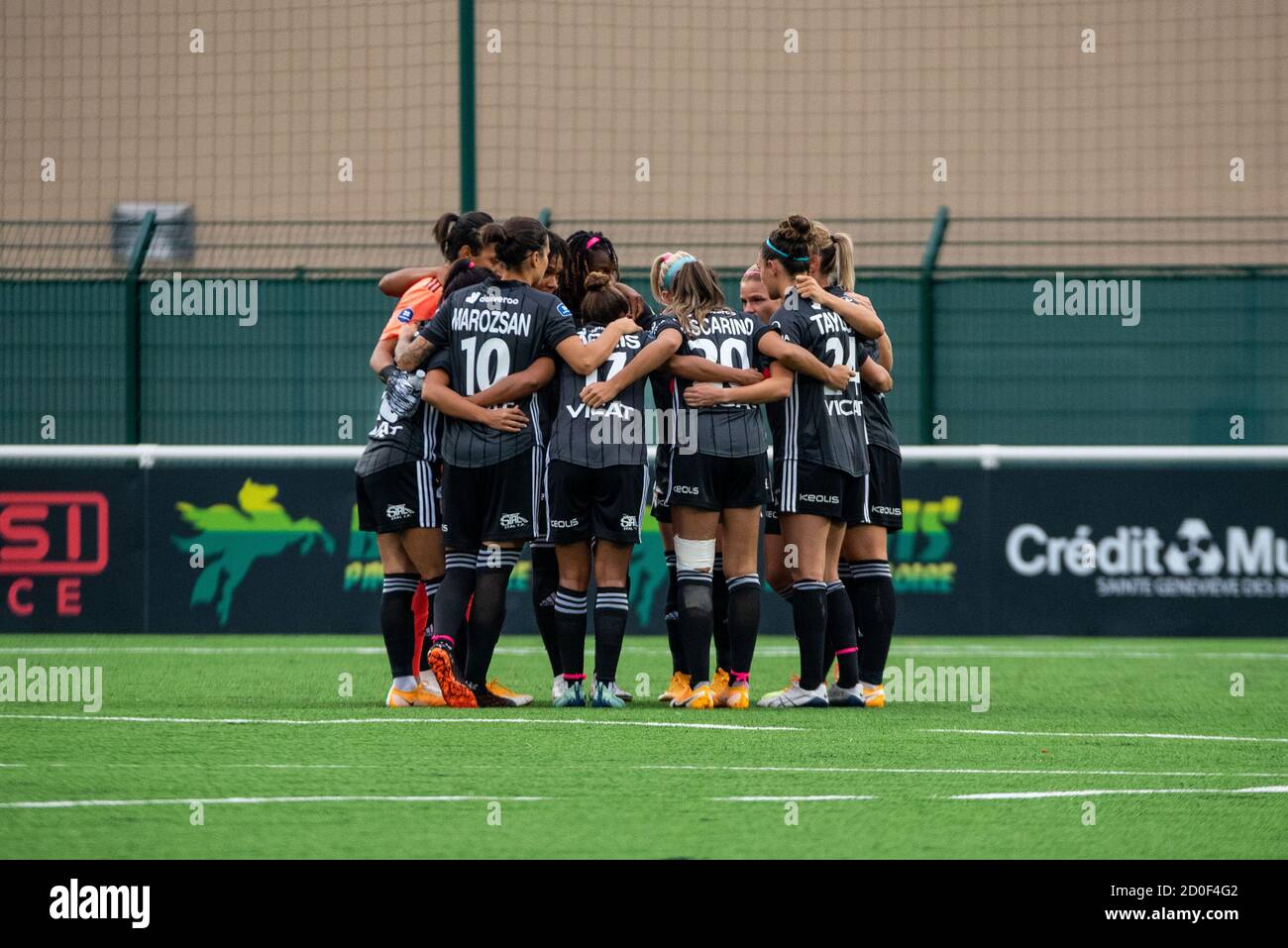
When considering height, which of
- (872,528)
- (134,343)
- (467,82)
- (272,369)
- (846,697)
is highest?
(467,82)

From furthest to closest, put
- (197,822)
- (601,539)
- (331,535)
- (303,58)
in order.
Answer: (303,58)
(331,535)
(601,539)
(197,822)

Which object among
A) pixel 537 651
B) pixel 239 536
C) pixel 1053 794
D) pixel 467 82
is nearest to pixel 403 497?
pixel 1053 794

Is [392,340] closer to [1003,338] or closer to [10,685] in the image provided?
[10,685]

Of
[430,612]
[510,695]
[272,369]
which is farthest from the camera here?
[272,369]

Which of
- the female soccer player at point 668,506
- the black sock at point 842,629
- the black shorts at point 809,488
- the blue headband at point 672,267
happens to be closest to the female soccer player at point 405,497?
the blue headband at point 672,267

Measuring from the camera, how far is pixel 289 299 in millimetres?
14109

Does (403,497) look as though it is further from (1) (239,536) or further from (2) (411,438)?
(1) (239,536)

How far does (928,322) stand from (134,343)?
18.2ft

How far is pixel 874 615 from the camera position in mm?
8945

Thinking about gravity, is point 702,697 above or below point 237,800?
below

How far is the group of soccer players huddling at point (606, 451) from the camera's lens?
8.43m

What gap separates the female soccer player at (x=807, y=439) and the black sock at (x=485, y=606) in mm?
1110
